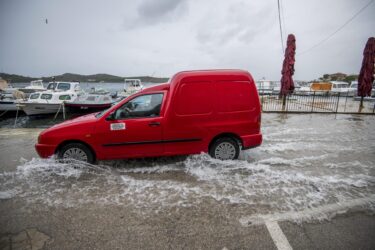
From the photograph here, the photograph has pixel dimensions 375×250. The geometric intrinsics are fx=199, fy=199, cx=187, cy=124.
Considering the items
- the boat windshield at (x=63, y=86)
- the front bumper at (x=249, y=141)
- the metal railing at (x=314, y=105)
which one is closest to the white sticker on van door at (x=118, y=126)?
the front bumper at (x=249, y=141)

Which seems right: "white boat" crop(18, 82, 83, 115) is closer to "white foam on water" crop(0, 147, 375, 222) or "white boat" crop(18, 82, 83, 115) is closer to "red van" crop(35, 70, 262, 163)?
"red van" crop(35, 70, 262, 163)

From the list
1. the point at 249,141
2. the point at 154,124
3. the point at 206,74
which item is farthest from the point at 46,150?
the point at 249,141

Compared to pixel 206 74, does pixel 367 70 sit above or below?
above

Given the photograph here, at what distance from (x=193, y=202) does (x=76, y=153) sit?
2997mm

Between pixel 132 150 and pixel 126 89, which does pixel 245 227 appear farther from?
A: pixel 126 89

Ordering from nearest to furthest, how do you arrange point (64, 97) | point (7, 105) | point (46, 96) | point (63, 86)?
point (46, 96)
point (64, 97)
point (7, 105)
point (63, 86)

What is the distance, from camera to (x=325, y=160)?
508 cm

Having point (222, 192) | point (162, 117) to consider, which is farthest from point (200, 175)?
point (162, 117)

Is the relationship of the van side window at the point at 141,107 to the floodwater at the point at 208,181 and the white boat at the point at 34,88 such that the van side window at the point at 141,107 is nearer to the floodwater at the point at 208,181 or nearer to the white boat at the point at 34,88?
the floodwater at the point at 208,181

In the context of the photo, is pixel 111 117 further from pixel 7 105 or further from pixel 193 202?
pixel 7 105

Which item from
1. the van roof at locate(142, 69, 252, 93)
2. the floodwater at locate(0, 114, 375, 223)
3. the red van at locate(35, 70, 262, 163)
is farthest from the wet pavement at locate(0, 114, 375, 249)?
the van roof at locate(142, 69, 252, 93)

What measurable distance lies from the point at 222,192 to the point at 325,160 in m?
3.29

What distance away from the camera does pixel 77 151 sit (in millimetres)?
4543

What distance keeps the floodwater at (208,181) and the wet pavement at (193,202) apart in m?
0.02
